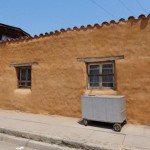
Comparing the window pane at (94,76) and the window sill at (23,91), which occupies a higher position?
the window pane at (94,76)

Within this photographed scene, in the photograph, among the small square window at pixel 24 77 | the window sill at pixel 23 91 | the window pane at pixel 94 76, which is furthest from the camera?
the small square window at pixel 24 77

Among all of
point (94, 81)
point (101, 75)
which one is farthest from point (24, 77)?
point (101, 75)

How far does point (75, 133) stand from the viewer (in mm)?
6883

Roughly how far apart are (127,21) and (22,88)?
5.45 meters

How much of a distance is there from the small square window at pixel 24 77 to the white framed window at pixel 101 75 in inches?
121

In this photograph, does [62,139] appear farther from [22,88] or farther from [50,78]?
[22,88]

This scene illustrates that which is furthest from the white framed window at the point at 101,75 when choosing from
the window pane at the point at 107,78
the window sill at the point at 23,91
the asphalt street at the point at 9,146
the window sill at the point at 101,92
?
the asphalt street at the point at 9,146

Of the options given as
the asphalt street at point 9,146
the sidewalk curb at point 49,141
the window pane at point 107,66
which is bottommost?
the asphalt street at point 9,146

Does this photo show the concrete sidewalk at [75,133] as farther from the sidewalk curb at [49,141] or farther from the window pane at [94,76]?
the window pane at [94,76]

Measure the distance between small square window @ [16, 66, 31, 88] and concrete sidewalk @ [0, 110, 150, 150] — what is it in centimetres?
193

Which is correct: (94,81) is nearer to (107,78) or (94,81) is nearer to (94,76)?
(94,76)

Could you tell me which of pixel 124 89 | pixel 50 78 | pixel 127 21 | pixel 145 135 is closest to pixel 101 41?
pixel 127 21

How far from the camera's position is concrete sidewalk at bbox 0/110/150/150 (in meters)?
5.96

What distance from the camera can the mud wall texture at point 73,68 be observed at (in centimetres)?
754
